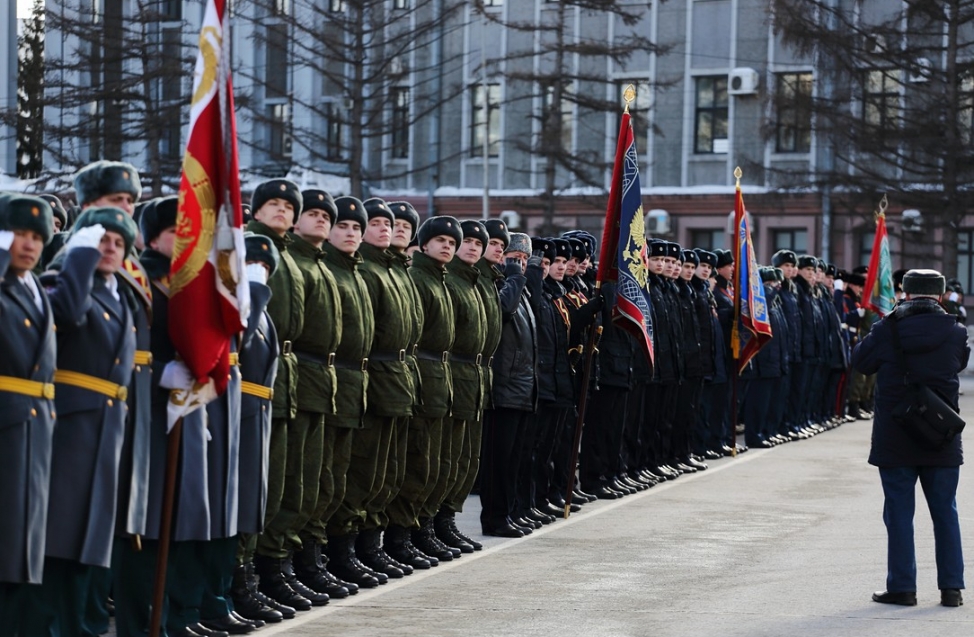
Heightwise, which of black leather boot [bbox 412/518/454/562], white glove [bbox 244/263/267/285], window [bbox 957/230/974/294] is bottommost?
black leather boot [bbox 412/518/454/562]

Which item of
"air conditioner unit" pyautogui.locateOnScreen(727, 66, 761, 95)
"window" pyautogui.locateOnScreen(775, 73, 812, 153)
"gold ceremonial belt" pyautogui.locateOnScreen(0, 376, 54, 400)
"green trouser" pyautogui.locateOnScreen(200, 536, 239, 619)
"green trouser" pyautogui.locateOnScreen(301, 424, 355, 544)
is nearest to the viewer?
"gold ceremonial belt" pyautogui.locateOnScreen(0, 376, 54, 400)

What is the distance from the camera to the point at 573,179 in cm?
4734

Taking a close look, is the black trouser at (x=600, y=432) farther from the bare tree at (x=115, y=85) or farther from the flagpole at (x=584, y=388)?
the bare tree at (x=115, y=85)

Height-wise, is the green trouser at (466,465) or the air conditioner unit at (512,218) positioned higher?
the air conditioner unit at (512,218)

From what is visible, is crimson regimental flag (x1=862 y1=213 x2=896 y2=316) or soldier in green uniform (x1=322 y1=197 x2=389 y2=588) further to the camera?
crimson regimental flag (x1=862 y1=213 x2=896 y2=316)

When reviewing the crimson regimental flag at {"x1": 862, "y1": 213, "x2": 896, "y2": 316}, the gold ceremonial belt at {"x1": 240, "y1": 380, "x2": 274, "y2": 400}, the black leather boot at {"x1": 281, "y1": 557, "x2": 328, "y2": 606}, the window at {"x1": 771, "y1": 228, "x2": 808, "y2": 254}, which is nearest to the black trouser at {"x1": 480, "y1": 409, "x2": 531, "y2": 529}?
the black leather boot at {"x1": 281, "y1": 557, "x2": 328, "y2": 606}

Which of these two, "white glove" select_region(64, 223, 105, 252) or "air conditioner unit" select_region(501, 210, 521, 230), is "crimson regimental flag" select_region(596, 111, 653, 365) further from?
"air conditioner unit" select_region(501, 210, 521, 230)

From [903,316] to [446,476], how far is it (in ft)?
9.36

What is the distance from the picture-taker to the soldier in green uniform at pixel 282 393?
8.99 m

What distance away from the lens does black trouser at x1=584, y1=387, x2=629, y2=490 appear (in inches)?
591

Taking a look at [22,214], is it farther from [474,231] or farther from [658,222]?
[658,222]

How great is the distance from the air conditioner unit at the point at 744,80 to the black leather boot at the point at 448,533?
3614 centimetres

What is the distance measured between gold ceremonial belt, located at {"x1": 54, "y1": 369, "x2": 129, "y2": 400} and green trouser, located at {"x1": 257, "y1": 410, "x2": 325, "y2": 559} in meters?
1.90

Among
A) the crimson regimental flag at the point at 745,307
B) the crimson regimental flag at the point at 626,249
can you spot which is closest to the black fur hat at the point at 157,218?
the crimson regimental flag at the point at 626,249
